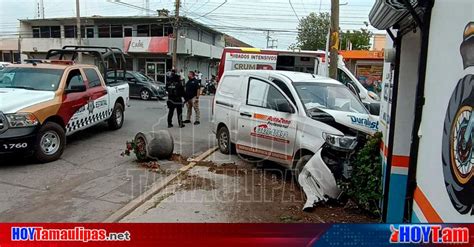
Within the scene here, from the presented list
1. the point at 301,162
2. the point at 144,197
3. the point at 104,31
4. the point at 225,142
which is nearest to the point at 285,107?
the point at 301,162

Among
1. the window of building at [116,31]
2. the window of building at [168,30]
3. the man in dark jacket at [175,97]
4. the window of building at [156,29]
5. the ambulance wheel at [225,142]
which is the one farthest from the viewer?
the window of building at [116,31]

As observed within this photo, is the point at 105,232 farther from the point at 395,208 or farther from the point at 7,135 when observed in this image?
the point at 7,135

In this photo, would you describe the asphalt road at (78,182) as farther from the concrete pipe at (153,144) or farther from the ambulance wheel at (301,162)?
the ambulance wheel at (301,162)

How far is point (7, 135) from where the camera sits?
6840 millimetres

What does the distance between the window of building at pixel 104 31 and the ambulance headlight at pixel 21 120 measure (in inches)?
1370

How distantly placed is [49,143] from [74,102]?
1233 millimetres

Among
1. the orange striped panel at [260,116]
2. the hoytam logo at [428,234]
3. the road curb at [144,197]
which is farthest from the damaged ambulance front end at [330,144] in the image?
the hoytam logo at [428,234]

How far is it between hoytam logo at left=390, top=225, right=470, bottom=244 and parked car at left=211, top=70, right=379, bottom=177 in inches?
138

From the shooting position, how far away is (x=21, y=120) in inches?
277

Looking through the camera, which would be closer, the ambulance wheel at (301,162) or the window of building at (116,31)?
the ambulance wheel at (301,162)

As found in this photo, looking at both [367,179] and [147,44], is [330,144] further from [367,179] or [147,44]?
[147,44]

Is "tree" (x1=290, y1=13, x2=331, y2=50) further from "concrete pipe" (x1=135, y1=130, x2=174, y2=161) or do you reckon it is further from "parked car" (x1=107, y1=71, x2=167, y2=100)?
"concrete pipe" (x1=135, y1=130, x2=174, y2=161)

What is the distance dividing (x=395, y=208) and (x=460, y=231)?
2.56 meters

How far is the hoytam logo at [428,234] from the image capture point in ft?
6.67
